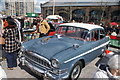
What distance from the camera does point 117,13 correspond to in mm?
30188

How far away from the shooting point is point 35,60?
11.7ft

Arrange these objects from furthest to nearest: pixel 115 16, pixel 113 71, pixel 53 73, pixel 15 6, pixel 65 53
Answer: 1. pixel 15 6
2. pixel 115 16
3. pixel 65 53
4. pixel 53 73
5. pixel 113 71

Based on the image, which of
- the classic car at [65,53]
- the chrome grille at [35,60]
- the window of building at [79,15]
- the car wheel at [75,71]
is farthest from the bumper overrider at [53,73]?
the window of building at [79,15]

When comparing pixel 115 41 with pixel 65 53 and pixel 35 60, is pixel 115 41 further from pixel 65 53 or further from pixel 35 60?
pixel 35 60

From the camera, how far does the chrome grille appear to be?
3.28m

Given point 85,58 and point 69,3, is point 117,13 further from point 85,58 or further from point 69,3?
point 85,58

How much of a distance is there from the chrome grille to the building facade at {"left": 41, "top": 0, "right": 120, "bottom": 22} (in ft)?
78.4

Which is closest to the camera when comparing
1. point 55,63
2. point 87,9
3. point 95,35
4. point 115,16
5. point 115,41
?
point 55,63

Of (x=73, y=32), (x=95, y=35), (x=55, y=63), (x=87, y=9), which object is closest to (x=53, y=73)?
(x=55, y=63)

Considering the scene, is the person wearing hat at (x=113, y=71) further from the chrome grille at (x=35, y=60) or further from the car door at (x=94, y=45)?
the car door at (x=94, y=45)

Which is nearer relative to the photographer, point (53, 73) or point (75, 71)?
point (53, 73)

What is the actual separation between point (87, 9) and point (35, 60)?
3206cm

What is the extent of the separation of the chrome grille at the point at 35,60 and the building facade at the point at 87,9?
23907 mm

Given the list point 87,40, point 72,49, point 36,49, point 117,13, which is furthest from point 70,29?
point 117,13
